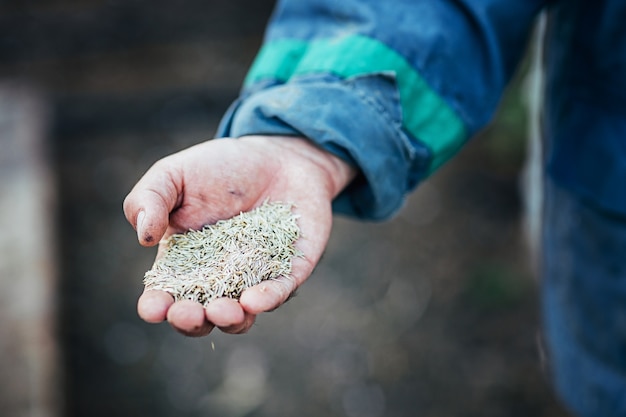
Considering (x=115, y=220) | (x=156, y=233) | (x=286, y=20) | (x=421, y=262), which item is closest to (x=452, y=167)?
(x=421, y=262)

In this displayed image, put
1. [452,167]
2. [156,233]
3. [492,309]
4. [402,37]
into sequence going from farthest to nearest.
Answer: [452,167] → [492,309] → [402,37] → [156,233]

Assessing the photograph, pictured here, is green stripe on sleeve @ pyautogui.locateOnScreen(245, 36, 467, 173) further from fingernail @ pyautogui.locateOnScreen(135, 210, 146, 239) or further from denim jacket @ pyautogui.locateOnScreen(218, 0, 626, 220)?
fingernail @ pyautogui.locateOnScreen(135, 210, 146, 239)

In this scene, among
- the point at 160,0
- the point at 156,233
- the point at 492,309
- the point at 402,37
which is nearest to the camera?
the point at 156,233

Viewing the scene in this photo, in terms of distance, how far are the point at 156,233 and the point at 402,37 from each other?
0.66m

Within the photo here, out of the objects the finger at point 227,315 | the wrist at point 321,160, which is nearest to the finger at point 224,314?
the finger at point 227,315

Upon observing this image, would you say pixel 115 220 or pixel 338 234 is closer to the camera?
pixel 338 234

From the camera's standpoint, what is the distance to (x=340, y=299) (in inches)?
125

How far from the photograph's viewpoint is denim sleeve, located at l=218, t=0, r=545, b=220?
51.9 inches

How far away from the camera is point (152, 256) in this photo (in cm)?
348

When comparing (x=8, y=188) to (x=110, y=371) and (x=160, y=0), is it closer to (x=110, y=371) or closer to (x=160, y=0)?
(x=110, y=371)

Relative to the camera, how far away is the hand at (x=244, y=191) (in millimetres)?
1143

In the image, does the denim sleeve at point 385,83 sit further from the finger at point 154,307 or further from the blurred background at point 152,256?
the blurred background at point 152,256

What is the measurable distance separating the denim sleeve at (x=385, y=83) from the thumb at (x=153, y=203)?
0.79 ft

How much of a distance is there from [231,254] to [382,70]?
506mm
